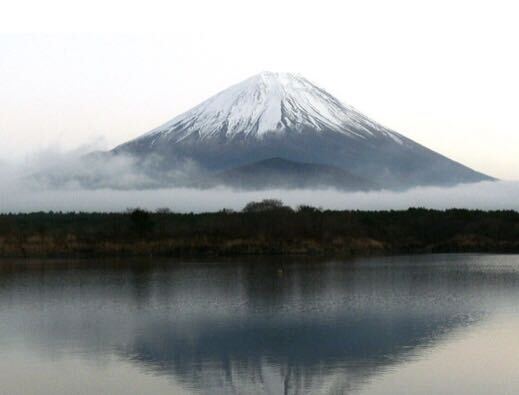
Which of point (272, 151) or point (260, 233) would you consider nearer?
point (260, 233)

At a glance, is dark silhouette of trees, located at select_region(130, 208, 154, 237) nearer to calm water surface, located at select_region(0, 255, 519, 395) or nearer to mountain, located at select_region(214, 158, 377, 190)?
calm water surface, located at select_region(0, 255, 519, 395)

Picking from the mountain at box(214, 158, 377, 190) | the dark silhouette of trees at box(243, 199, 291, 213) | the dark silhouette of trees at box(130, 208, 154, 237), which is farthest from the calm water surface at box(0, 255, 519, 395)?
the mountain at box(214, 158, 377, 190)

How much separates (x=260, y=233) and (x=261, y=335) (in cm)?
5211

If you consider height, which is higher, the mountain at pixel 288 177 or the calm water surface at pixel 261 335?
the mountain at pixel 288 177

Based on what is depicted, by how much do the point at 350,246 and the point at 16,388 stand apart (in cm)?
5814

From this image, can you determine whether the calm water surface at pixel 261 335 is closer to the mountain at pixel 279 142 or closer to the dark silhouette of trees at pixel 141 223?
the dark silhouette of trees at pixel 141 223

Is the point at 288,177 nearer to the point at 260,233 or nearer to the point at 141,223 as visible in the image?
the point at 260,233

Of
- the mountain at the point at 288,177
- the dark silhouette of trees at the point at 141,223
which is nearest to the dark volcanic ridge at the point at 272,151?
the mountain at the point at 288,177

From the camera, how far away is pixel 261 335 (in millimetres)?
20078

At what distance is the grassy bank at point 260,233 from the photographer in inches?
2673

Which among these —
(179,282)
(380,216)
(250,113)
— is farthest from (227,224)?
(250,113)

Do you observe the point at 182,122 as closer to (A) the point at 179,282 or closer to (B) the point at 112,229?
(B) the point at 112,229

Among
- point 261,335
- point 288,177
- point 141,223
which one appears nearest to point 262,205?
point 141,223

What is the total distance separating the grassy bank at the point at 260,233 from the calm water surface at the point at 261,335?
30608 mm
